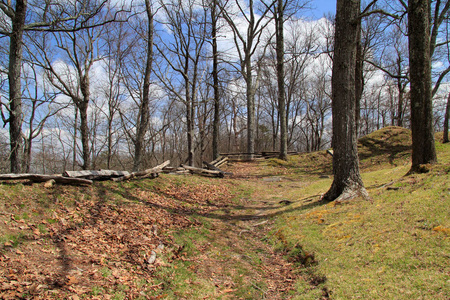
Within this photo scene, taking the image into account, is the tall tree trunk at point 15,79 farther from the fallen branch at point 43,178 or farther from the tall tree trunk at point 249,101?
the tall tree trunk at point 249,101

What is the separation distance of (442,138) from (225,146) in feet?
Answer: 94.8

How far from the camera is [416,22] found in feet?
21.7

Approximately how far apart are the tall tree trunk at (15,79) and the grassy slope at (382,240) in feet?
21.6

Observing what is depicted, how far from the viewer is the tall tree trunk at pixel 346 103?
6.34 metres

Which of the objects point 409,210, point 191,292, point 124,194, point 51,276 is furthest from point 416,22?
point 51,276

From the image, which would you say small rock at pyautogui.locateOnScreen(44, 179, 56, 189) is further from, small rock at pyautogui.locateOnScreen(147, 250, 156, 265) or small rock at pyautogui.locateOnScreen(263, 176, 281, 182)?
small rock at pyautogui.locateOnScreen(263, 176, 281, 182)

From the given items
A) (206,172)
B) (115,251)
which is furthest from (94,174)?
(206,172)

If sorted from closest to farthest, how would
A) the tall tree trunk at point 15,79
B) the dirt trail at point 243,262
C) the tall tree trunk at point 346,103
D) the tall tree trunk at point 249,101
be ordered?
the dirt trail at point 243,262, the tall tree trunk at point 15,79, the tall tree trunk at point 346,103, the tall tree trunk at point 249,101

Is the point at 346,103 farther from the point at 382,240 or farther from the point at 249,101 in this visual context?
the point at 249,101

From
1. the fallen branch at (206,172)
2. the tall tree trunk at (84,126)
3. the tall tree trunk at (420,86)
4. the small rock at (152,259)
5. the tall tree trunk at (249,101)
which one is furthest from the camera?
the tall tree trunk at (249,101)

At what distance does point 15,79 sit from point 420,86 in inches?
405

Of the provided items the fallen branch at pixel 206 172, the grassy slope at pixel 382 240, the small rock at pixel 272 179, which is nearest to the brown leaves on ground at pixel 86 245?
the grassy slope at pixel 382 240

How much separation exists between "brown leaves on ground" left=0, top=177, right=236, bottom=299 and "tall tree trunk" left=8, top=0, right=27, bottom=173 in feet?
7.24

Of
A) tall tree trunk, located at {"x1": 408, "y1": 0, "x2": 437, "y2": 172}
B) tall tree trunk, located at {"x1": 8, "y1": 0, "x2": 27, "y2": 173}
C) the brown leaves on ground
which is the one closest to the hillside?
the brown leaves on ground
